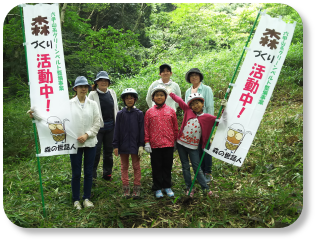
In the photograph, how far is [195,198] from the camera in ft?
11.0

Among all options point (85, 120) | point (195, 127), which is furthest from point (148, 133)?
point (85, 120)

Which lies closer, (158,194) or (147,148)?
(147,148)

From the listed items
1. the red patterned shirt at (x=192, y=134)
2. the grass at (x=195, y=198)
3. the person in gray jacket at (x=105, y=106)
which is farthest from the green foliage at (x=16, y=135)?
the red patterned shirt at (x=192, y=134)

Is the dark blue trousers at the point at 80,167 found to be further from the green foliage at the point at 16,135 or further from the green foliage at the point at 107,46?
the green foliage at the point at 107,46

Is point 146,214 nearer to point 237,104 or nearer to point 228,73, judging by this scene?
point 237,104

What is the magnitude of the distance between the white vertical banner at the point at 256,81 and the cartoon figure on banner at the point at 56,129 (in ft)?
7.23

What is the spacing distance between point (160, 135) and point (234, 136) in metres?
0.99

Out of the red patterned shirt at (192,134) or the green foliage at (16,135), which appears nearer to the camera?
the red patterned shirt at (192,134)

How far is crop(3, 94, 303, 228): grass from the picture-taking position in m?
3.03

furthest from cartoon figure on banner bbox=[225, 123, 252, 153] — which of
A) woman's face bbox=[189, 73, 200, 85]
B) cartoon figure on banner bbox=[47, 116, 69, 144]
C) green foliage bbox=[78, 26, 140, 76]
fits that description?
green foliage bbox=[78, 26, 140, 76]

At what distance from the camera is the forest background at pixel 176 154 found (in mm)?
3100

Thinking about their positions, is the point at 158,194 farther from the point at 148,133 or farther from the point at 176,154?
the point at 176,154

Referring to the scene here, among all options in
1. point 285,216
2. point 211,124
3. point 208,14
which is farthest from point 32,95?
point 208,14

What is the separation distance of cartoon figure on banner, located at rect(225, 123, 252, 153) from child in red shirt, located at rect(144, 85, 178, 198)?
2.47ft
